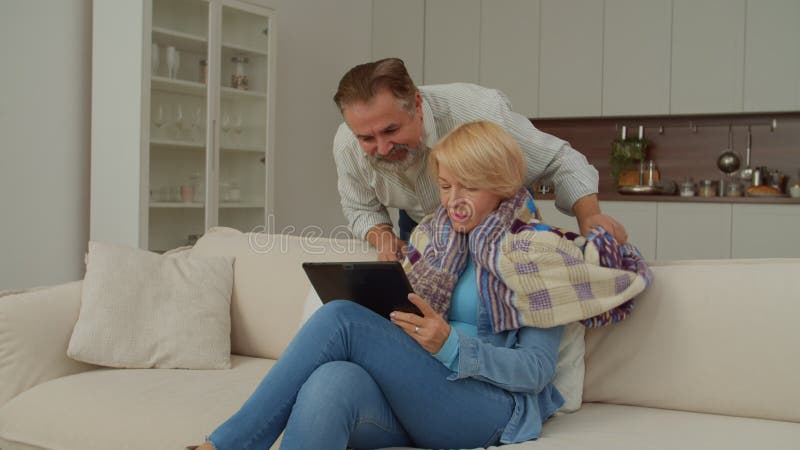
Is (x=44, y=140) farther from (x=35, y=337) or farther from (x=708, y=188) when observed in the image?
(x=708, y=188)

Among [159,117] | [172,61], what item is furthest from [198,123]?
[172,61]

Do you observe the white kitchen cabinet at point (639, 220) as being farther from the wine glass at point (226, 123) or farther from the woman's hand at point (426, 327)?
the woman's hand at point (426, 327)

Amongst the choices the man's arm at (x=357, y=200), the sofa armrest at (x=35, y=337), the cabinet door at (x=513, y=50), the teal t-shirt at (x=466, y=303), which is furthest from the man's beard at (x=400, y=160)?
the cabinet door at (x=513, y=50)

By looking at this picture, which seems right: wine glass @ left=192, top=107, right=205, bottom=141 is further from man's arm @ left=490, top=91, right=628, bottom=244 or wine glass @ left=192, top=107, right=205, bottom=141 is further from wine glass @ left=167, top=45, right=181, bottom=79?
man's arm @ left=490, top=91, right=628, bottom=244

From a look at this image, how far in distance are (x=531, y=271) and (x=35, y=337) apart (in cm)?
137

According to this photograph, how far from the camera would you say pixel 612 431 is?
5.25ft

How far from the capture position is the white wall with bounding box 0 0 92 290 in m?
3.83

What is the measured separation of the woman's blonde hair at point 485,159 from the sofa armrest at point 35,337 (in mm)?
1203

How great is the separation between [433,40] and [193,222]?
254cm

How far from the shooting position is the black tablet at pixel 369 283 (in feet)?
4.84

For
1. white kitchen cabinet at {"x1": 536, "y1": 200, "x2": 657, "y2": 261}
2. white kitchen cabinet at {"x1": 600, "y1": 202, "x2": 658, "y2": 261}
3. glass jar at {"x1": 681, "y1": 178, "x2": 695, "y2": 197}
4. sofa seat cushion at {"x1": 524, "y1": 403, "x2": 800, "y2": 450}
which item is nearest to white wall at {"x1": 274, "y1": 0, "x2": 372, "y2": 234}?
white kitchen cabinet at {"x1": 536, "y1": 200, "x2": 657, "y2": 261}

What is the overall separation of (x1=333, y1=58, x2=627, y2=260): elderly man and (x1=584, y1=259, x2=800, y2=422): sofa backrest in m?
0.21

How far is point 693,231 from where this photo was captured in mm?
4793

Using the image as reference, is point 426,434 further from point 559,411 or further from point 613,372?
point 613,372
